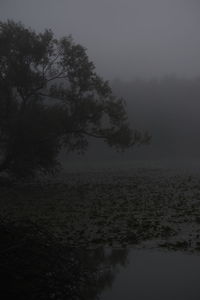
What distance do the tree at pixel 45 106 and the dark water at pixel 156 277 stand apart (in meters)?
18.9

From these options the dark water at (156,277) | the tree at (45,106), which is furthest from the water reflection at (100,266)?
the tree at (45,106)

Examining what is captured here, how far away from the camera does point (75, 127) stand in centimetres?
2867

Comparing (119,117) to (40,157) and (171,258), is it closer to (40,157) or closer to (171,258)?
(40,157)

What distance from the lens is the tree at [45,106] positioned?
27734mm

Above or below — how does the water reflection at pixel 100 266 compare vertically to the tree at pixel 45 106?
below

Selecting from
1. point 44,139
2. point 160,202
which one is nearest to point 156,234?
point 160,202

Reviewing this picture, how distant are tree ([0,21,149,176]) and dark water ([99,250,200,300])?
18.9 meters

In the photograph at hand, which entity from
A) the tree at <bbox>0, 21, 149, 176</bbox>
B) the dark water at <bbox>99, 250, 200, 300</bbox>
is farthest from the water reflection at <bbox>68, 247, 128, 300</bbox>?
the tree at <bbox>0, 21, 149, 176</bbox>

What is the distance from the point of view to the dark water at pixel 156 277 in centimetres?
746

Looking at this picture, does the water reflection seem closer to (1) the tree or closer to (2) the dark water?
(2) the dark water

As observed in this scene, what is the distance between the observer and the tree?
27734mm

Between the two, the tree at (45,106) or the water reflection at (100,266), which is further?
the tree at (45,106)

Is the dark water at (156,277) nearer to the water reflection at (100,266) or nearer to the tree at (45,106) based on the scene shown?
the water reflection at (100,266)

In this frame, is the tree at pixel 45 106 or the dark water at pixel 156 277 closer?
the dark water at pixel 156 277
